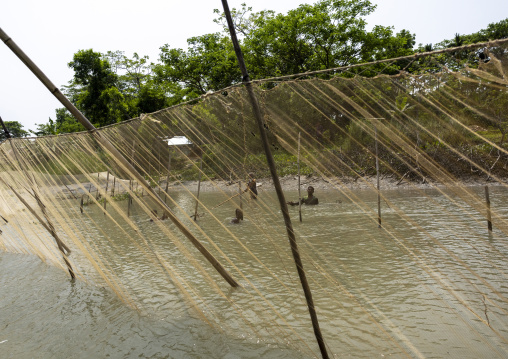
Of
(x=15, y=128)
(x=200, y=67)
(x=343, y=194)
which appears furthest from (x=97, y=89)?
(x=15, y=128)

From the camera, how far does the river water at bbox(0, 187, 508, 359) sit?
129 inches

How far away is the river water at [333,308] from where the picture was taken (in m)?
3.29

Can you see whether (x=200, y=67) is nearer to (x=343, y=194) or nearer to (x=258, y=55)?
(x=258, y=55)

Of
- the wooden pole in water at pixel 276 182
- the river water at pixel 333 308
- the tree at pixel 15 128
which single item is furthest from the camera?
the tree at pixel 15 128

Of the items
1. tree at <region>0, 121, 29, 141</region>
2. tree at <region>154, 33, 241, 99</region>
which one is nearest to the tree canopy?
tree at <region>154, 33, 241, 99</region>

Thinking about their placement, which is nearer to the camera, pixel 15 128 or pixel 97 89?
pixel 97 89

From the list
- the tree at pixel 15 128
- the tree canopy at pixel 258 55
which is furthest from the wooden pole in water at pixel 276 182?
the tree at pixel 15 128

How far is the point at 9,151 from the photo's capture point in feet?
18.4

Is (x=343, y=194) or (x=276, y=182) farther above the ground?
(x=276, y=182)

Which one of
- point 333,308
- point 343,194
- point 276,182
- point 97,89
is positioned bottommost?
point 333,308

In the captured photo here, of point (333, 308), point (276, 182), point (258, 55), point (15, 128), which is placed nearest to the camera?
point (276, 182)

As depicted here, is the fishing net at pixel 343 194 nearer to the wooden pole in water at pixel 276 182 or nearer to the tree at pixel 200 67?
the wooden pole in water at pixel 276 182

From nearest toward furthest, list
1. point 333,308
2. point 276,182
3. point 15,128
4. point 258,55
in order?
point 276,182, point 333,308, point 258,55, point 15,128

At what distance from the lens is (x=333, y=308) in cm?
404
